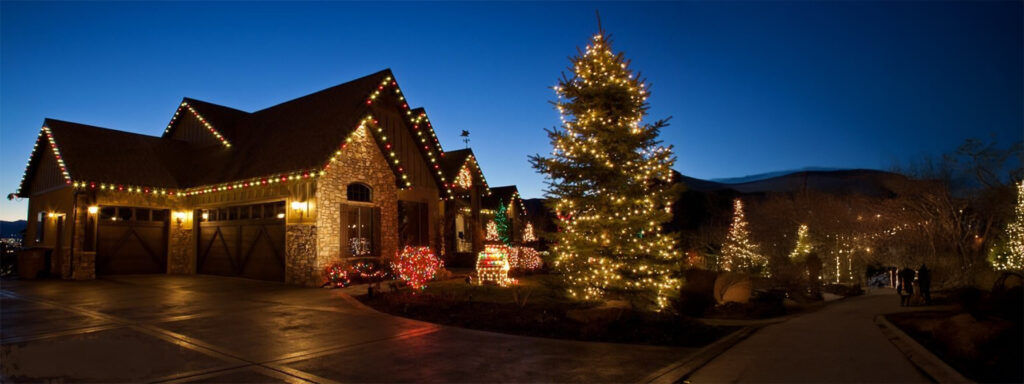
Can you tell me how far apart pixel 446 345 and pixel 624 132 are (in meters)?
5.97

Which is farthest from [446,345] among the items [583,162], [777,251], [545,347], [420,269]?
[777,251]

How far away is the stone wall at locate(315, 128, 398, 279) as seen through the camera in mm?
17594

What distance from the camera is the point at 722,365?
7.32 meters

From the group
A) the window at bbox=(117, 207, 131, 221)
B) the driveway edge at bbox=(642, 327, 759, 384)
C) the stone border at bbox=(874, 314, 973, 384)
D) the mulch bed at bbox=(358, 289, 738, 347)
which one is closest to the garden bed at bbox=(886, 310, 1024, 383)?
the stone border at bbox=(874, 314, 973, 384)

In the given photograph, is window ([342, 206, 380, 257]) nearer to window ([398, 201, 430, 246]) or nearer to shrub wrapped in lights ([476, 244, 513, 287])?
window ([398, 201, 430, 246])

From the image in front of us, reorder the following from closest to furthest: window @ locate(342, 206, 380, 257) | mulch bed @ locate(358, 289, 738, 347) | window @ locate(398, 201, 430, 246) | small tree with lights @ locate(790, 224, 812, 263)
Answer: mulch bed @ locate(358, 289, 738, 347) → window @ locate(342, 206, 380, 257) → window @ locate(398, 201, 430, 246) → small tree with lights @ locate(790, 224, 812, 263)

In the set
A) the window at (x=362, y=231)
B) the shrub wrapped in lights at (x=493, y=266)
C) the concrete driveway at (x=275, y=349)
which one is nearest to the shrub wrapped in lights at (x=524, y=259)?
the shrub wrapped in lights at (x=493, y=266)

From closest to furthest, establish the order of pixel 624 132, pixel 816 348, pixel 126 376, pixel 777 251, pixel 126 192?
pixel 126 376 < pixel 816 348 < pixel 624 132 < pixel 126 192 < pixel 777 251

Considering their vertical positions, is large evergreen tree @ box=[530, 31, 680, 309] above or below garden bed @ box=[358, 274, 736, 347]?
above

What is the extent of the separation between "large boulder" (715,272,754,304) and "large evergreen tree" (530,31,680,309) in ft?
12.0

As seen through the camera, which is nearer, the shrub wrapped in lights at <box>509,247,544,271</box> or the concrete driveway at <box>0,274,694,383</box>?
the concrete driveway at <box>0,274,694,383</box>

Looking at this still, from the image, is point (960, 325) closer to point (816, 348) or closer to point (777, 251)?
point (816, 348)

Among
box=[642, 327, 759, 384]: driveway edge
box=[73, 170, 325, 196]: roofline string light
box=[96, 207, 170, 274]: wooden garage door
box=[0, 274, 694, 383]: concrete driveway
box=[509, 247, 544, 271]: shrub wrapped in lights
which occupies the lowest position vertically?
box=[642, 327, 759, 384]: driveway edge

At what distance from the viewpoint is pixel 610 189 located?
12078mm
